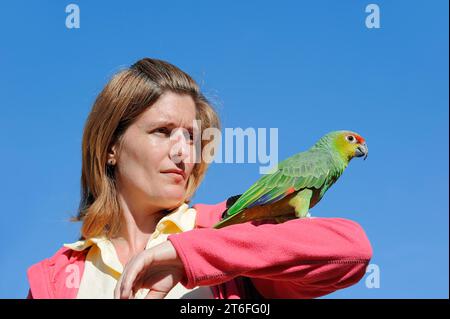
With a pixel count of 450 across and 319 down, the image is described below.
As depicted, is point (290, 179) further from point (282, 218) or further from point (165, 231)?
point (165, 231)

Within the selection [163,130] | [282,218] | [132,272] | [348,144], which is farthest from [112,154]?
[348,144]

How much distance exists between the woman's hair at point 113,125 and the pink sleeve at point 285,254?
80 cm

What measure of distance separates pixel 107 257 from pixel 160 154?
0.51 metres

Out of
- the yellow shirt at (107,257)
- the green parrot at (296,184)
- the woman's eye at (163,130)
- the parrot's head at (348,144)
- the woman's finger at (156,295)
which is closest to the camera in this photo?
the woman's finger at (156,295)

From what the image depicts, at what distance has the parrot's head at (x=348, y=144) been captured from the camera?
3436 mm

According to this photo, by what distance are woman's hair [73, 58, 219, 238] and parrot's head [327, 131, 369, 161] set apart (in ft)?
3.66

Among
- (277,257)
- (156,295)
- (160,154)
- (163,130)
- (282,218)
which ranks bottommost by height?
(156,295)

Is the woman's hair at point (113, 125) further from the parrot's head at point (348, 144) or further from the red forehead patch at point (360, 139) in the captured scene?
the red forehead patch at point (360, 139)

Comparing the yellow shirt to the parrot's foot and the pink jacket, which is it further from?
the parrot's foot

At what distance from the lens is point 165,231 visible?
2.32 m

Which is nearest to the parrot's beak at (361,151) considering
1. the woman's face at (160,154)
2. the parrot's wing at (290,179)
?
the parrot's wing at (290,179)

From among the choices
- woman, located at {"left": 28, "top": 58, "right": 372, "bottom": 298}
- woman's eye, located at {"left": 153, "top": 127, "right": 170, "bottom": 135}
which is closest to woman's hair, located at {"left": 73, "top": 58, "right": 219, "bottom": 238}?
woman, located at {"left": 28, "top": 58, "right": 372, "bottom": 298}

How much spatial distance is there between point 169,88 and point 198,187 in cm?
50

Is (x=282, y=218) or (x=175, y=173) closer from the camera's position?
(x=175, y=173)
